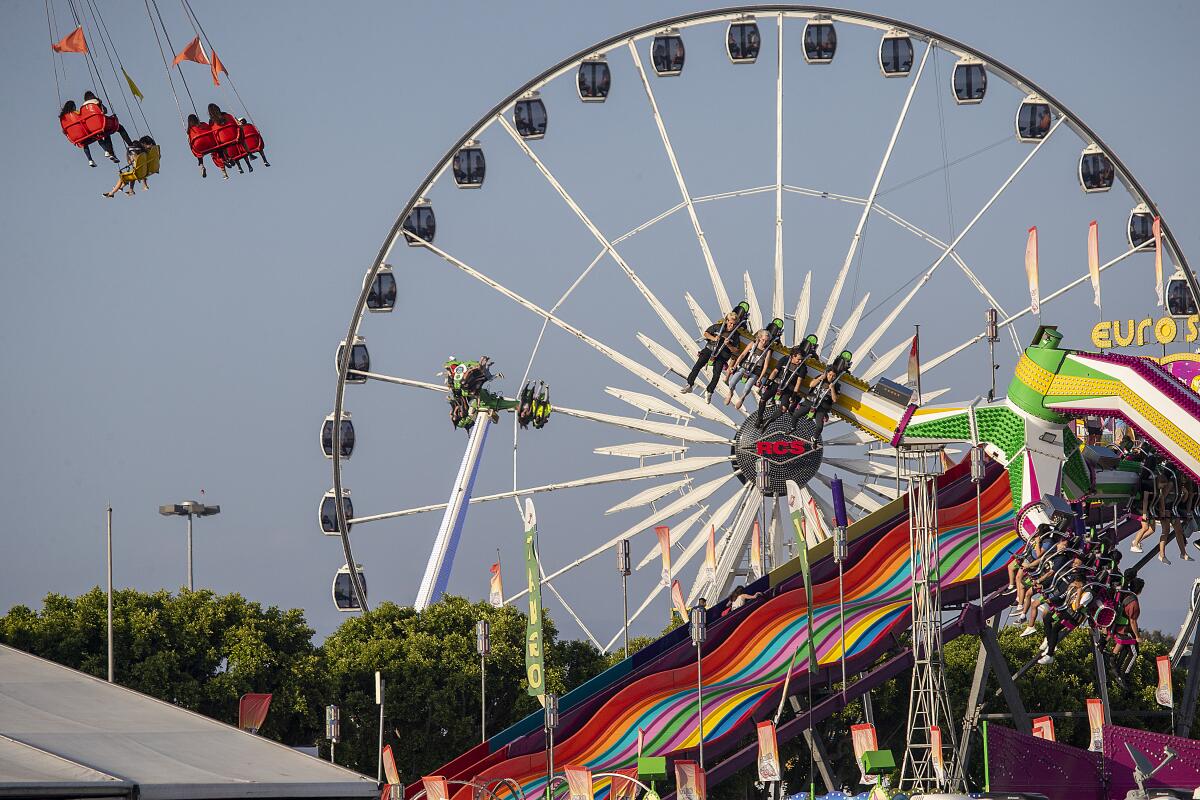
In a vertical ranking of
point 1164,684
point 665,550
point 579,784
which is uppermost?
point 665,550

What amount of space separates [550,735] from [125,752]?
16481mm

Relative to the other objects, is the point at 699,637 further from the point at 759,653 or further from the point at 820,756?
the point at 820,756

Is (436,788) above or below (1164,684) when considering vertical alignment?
below

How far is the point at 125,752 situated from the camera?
2434 cm

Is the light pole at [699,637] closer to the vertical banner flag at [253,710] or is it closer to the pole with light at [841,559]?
the pole with light at [841,559]

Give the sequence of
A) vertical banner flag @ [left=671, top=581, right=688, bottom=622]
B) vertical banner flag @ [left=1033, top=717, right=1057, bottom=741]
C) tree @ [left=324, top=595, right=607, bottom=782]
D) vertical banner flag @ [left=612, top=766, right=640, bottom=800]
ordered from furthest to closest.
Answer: tree @ [left=324, top=595, right=607, bottom=782] < vertical banner flag @ [left=671, top=581, right=688, bottom=622] < vertical banner flag @ [left=1033, top=717, right=1057, bottom=741] < vertical banner flag @ [left=612, top=766, right=640, bottom=800]

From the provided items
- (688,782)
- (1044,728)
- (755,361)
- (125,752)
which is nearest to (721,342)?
(755,361)

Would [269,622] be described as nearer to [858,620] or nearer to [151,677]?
[151,677]

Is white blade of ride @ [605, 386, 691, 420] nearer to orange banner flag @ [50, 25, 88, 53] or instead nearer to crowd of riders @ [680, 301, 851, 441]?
crowd of riders @ [680, 301, 851, 441]

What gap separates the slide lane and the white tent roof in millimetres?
14701

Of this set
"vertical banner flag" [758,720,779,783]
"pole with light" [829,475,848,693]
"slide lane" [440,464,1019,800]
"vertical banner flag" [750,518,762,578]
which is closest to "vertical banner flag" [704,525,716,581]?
"vertical banner flag" [750,518,762,578]

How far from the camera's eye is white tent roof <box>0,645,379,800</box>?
22234 mm

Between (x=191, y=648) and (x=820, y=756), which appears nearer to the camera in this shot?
(x=820, y=756)

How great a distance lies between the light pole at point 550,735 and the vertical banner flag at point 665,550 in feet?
26.6
